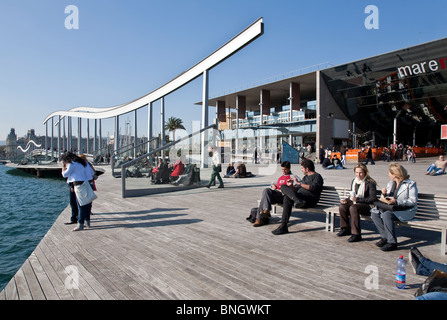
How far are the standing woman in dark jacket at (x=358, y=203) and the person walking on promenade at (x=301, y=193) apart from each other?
1.89ft

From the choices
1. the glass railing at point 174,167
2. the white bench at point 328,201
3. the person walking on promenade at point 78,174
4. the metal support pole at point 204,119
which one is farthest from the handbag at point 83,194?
the metal support pole at point 204,119

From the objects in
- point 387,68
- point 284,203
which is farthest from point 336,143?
point 284,203

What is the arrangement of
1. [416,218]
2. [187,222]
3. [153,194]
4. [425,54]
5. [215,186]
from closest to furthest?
[416,218]
[187,222]
[153,194]
[215,186]
[425,54]

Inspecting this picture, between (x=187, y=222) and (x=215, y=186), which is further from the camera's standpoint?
(x=215, y=186)

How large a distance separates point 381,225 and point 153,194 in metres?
7.08

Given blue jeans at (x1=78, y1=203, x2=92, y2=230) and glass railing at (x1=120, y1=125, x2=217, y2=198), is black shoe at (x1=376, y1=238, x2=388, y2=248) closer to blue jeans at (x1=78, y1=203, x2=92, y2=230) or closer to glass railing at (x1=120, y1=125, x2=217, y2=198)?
blue jeans at (x1=78, y1=203, x2=92, y2=230)

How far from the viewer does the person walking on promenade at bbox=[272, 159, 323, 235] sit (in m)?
5.00

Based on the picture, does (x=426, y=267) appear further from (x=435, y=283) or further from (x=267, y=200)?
(x=267, y=200)

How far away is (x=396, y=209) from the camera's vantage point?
4098 millimetres

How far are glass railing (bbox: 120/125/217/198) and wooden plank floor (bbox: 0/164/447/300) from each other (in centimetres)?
321

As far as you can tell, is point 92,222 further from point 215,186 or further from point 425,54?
point 425,54

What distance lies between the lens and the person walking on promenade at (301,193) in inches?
197

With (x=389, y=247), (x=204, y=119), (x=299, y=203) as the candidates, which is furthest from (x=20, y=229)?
(x=389, y=247)

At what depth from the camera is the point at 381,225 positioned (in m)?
4.22
